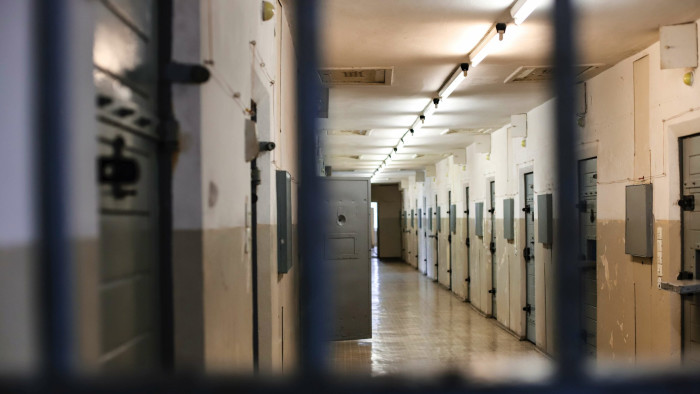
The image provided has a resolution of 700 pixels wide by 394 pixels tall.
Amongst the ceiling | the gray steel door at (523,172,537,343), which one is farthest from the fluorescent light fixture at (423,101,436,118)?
the gray steel door at (523,172,537,343)

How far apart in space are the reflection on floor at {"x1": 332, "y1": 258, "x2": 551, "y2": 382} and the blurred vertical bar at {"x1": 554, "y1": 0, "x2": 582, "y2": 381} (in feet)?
10.3

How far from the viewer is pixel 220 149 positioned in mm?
1966

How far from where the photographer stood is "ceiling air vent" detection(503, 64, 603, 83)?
5.41 metres

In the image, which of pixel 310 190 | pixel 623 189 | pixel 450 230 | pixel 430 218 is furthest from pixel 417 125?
pixel 310 190

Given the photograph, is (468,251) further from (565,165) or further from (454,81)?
(565,165)

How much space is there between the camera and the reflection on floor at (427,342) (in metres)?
6.29

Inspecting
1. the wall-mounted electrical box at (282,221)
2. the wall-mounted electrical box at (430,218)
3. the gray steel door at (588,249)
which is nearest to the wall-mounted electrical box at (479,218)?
the gray steel door at (588,249)

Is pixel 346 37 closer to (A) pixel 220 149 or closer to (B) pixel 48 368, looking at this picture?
(A) pixel 220 149

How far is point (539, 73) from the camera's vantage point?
5.77m

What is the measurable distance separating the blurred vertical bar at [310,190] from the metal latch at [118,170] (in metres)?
0.49

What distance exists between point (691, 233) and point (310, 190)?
3.99m

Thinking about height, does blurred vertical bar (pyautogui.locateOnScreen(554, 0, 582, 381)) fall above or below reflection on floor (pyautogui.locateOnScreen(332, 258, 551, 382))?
above

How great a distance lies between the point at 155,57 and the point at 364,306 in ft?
19.8

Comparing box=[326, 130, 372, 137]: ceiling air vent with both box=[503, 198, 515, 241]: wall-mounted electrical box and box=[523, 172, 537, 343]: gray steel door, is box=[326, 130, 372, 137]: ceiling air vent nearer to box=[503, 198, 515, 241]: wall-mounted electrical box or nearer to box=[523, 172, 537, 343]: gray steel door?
box=[503, 198, 515, 241]: wall-mounted electrical box
